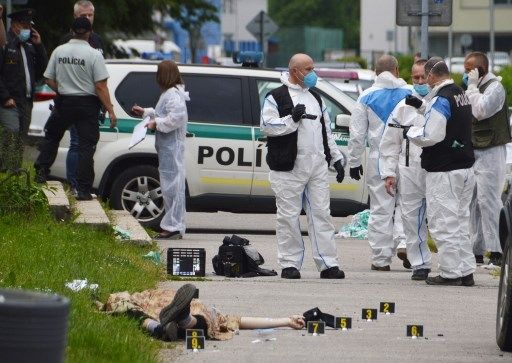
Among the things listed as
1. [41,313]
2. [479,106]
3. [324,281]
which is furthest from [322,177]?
[41,313]

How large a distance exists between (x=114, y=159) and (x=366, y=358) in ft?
27.6

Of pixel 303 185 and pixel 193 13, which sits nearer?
pixel 303 185

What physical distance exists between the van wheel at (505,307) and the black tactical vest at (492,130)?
5.48 meters

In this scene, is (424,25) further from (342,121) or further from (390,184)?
(390,184)

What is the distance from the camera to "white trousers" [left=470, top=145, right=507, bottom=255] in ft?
48.1

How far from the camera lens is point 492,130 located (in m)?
14.5

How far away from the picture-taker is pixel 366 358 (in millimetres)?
8695

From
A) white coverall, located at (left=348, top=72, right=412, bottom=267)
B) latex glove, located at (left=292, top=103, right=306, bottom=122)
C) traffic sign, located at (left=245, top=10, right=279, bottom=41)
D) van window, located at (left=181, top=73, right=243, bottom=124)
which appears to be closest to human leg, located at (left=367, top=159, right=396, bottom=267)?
white coverall, located at (left=348, top=72, right=412, bottom=267)

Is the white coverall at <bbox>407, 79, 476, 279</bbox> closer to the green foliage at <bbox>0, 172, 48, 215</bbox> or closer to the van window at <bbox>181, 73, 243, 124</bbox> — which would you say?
the green foliage at <bbox>0, 172, 48, 215</bbox>

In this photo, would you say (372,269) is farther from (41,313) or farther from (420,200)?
(41,313)

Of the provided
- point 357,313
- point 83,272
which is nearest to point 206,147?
point 83,272

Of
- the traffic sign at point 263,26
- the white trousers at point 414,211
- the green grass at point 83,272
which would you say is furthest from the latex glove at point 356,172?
the traffic sign at point 263,26

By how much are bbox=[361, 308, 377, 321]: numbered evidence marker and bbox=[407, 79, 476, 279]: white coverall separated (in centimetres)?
235

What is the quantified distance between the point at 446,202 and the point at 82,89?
4290 mm
